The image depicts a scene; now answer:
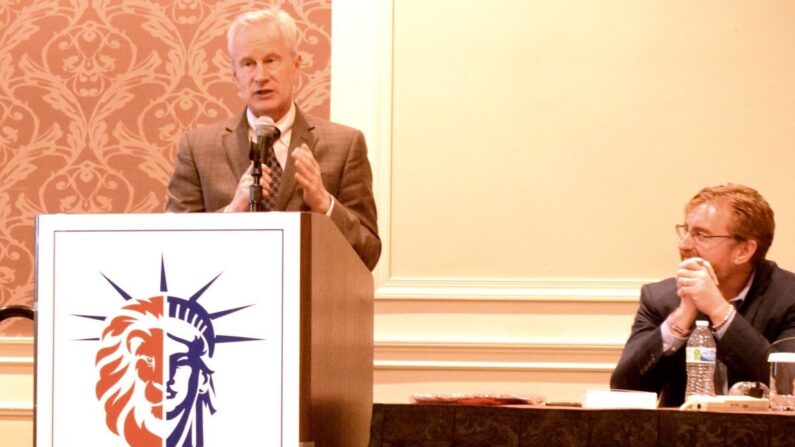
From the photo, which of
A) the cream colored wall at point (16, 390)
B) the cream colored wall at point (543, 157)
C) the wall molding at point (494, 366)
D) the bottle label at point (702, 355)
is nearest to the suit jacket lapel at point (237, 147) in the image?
the bottle label at point (702, 355)

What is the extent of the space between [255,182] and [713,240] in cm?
183

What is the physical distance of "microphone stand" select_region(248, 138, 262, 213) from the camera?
1681 mm

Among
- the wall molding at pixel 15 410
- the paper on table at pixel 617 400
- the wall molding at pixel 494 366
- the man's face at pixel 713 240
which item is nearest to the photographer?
the paper on table at pixel 617 400

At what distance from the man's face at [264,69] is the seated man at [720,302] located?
1.14m

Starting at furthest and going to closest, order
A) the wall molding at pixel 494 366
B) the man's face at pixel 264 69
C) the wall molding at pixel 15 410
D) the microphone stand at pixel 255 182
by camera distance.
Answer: the wall molding at pixel 15 410, the wall molding at pixel 494 366, the man's face at pixel 264 69, the microphone stand at pixel 255 182

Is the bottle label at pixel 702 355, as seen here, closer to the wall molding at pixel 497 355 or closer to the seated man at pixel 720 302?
the seated man at pixel 720 302

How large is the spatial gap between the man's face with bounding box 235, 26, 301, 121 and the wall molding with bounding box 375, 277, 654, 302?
1.26 m

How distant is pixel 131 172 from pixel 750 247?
203cm

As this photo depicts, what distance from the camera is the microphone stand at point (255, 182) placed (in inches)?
66.2

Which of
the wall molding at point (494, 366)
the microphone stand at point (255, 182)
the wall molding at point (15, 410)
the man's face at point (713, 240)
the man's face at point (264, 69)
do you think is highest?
the man's face at point (264, 69)

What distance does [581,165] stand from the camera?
3910 mm

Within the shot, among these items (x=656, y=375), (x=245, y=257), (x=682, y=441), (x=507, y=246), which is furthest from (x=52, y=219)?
(x=507, y=246)

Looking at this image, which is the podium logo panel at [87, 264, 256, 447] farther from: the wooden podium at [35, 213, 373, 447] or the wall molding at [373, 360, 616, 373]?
the wall molding at [373, 360, 616, 373]

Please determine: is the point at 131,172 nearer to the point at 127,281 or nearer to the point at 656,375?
the point at 656,375
